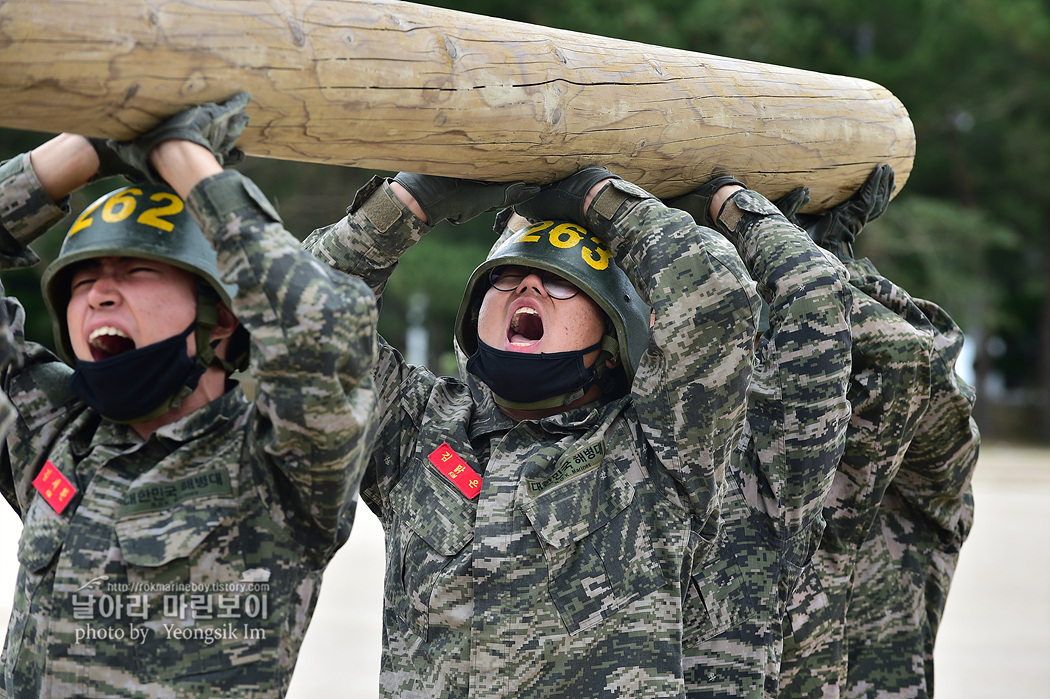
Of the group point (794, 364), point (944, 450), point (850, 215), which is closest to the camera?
point (794, 364)

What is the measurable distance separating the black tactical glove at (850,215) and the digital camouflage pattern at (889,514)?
0.35ft

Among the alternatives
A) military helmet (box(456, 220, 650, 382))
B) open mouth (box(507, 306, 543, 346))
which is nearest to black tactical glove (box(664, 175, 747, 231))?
military helmet (box(456, 220, 650, 382))

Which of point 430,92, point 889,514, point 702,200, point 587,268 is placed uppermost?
point 702,200

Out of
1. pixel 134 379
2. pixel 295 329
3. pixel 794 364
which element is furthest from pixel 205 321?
pixel 794 364

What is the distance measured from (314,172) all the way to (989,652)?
13.4m

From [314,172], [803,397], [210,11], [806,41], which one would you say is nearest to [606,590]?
[803,397]

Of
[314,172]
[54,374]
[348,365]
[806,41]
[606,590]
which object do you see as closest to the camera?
[348,365]

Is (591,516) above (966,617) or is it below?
below

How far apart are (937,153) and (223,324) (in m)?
23.5

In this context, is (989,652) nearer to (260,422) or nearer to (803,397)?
(803,397)

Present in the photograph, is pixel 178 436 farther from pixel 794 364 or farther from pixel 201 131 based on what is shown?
pixel 794 364

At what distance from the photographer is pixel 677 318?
10.5 ft

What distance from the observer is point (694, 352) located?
3.19 meters

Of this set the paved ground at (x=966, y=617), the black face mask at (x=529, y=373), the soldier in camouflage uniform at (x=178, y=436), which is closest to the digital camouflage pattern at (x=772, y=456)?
the black face mask at (x=529, y=373)
